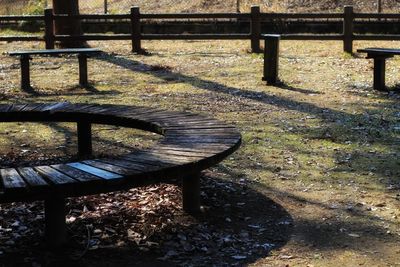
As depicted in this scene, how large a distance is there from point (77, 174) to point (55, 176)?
139mm

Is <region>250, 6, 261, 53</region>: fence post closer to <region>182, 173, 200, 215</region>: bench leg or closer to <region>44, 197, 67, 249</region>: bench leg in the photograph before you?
<region>182, 173, 200, 215</region>: bench leg

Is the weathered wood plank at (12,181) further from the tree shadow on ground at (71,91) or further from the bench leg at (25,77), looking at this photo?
the bench leg at (25,77)

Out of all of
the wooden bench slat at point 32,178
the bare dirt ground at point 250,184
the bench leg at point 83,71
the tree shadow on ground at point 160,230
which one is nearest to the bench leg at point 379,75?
the bare dirt ground at point 250,184

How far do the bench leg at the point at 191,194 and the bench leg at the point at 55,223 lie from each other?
1030 millimetres

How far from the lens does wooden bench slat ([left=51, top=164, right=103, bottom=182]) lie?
4066 millimetres

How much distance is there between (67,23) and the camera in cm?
1742

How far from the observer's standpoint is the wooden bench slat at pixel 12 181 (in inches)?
152

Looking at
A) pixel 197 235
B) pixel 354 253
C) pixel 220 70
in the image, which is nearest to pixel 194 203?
pixel 197 235

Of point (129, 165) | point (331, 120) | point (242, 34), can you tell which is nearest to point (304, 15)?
point (242, 34)

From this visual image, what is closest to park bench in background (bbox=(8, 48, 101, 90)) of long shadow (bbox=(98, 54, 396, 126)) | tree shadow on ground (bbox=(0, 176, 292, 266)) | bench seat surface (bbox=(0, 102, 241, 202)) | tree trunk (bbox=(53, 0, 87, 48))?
long shadow (bbox=(98, 54, 396, 126))

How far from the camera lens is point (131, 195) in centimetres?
563

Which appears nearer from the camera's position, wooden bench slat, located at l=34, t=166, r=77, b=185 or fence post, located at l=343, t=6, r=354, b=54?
wooden bench slat, located at l=34, t=166, r=77, b=185

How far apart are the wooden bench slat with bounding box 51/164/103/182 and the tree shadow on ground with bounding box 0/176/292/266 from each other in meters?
0.54

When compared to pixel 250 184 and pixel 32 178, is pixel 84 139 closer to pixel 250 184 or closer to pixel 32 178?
pixel 250 184
